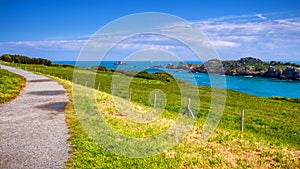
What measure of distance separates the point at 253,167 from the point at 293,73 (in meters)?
190

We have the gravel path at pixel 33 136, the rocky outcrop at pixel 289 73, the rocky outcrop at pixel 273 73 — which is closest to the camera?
the gravel path at pixel 33 136

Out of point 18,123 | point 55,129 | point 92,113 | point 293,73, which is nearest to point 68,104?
point 92,113

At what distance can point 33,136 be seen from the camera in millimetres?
13492

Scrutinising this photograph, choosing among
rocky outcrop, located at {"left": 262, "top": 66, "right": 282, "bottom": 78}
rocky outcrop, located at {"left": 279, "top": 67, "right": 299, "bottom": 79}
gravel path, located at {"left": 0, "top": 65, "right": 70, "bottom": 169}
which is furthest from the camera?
rocky outcrop, located at {"left": 262, "top": 66, "right": 282, "bottom": 78}

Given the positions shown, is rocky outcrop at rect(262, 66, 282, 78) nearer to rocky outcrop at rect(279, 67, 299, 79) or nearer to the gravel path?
rocky outcrop at rect(279, 67, 299, 79)

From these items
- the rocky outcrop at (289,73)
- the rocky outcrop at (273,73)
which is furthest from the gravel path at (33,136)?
the rocky outcrop at (273,73)

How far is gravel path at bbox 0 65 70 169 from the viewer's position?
10.3 meters

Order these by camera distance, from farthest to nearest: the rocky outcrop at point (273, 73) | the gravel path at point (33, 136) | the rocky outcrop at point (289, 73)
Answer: the rocky outcrop at point (273, 73), the rocky outcrop at point (289, 73), the gravel path at point (33, 136)

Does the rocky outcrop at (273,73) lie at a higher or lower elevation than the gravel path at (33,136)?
higher

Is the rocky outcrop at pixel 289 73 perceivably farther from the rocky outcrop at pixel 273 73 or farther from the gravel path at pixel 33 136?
the gravel path at pixel 33 136

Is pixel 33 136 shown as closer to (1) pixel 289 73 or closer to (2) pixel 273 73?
(1) pixel 289 73

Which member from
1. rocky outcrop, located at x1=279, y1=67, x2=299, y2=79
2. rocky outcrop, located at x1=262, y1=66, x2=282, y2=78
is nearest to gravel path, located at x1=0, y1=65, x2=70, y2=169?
rocky outcrop, located at x1=279, y1=67, x2=299, y2=79

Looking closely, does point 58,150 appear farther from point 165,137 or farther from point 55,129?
point 165,137

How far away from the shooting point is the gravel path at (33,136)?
1032cm
